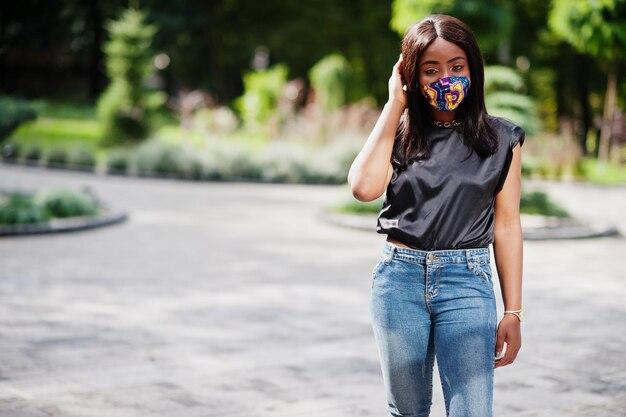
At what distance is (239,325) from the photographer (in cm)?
812

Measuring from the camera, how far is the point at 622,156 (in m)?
29.7

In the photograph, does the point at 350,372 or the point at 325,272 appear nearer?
the point at 350,372

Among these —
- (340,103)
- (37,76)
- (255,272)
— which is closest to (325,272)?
(255,272)

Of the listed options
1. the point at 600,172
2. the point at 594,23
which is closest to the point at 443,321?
the point at 594,23

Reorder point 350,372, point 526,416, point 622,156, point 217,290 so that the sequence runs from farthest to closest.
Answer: point 622,156 → point 217,290 → point 350,372 → point 526,416

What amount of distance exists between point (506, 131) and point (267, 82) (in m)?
30.2

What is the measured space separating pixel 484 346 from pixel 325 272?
7.97m

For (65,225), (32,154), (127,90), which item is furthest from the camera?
(127,90)

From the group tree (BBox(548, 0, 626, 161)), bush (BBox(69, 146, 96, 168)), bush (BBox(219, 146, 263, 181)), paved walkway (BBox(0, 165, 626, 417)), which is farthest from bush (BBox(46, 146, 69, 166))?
tree (BBox(548, 0, 626, 161))

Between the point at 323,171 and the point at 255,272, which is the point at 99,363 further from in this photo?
the point at 323,171

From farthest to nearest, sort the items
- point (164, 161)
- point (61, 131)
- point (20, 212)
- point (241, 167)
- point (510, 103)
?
point (61, 131) → point (164, 161) → point (241, 167) → point (510, 103) → point (20, 212)

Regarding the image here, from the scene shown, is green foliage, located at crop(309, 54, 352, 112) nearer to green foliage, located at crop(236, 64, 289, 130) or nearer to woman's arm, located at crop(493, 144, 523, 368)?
green foliage, located at crop(236, 64, 289, 130)

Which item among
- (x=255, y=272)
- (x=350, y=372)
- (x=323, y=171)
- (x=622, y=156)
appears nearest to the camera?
(x=350, y=372)

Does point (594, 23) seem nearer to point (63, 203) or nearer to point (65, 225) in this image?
point (63, 203)
